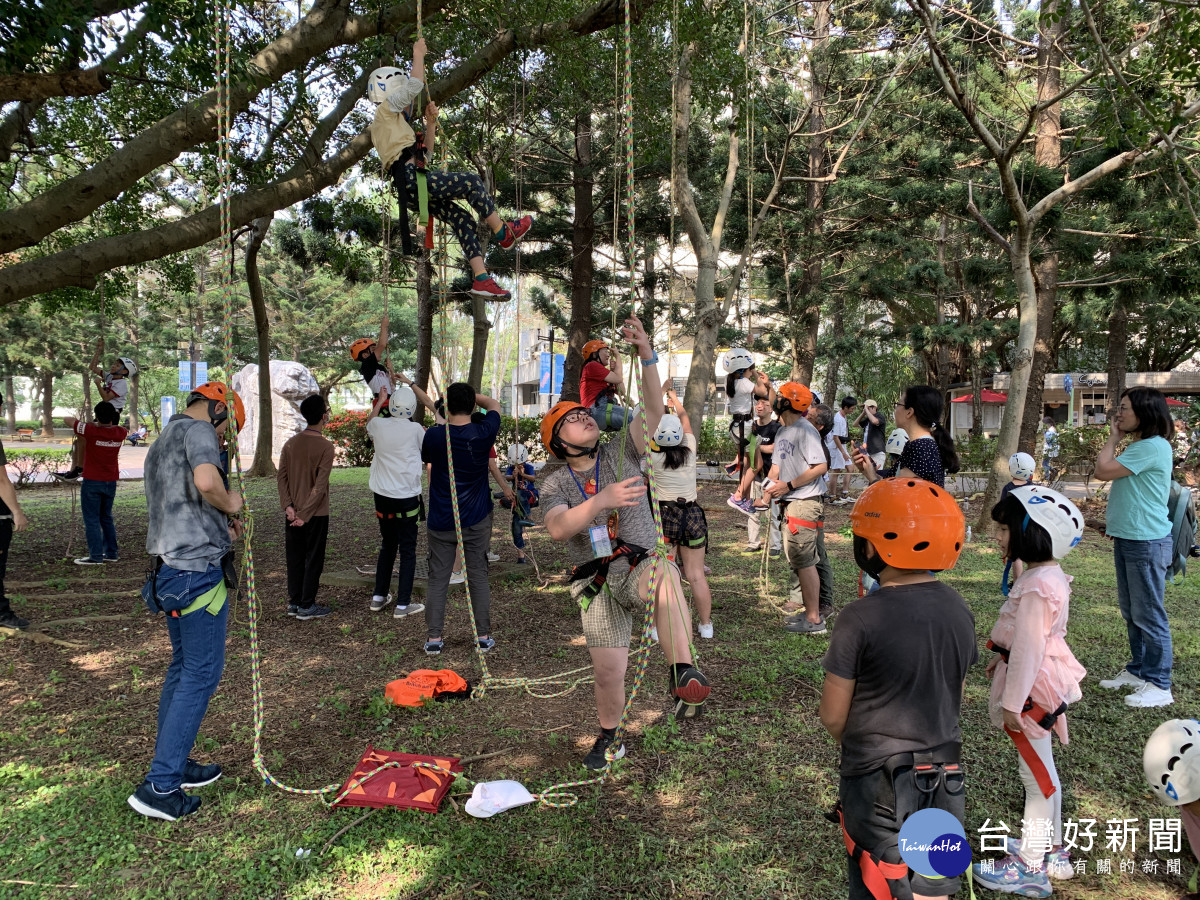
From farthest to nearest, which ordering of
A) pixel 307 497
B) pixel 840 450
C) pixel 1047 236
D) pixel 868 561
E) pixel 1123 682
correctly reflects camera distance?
pixel 1047 236, pixel 840 450, pixel 307 497, pixel 1123 682, pixel 868 561

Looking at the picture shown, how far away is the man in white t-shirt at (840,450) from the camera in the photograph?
11.1 m

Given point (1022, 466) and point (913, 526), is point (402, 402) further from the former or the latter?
point (1022, 466)

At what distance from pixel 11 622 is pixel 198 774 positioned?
12.5 feet

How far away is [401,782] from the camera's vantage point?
3.47 metres

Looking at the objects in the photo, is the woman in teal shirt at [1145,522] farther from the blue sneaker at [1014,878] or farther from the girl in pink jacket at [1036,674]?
the blue sneaker at [1014,878]

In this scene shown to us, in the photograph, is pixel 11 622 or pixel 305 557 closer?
pixel 11 622

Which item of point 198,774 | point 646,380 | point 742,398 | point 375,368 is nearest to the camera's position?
point 646,380

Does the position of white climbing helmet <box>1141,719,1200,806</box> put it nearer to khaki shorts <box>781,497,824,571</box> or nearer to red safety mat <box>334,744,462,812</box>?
red safety mat <box>334,744,462,812</box>

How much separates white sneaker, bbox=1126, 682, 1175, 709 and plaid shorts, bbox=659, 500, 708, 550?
2.92m

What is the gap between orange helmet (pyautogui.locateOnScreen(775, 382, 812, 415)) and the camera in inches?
221

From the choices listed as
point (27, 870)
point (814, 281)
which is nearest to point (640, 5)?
point (27, 870)

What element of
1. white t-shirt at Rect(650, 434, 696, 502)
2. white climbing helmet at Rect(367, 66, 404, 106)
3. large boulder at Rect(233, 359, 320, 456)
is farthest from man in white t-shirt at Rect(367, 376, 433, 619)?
large boulder at Rect(233, 359, 320, 456)

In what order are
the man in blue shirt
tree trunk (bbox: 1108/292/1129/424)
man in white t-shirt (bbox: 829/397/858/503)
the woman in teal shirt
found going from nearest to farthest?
the woman in teal shirt → the man in blue shirt → man in white t-shirt (bbox: 829/397/858/503) → tree trunk (bbox: 1108/292/1129/424)

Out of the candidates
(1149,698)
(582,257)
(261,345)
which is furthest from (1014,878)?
(261,345)
